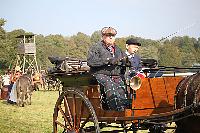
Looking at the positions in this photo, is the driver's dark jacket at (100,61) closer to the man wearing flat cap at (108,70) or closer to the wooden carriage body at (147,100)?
the man wearing flat cap at (108,70)

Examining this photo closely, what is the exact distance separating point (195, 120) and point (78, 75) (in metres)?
2.41

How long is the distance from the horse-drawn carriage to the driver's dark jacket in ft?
0.72

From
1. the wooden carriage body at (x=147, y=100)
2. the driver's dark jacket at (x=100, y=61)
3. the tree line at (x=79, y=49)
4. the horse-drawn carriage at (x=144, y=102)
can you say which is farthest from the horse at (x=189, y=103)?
the tree line at (x=79, y=49)

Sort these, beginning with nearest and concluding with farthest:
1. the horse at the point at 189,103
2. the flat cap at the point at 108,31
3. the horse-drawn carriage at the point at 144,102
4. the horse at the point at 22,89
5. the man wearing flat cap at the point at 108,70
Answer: the horse at the point at 189,103, the horse-drawn carriage at the point at 144,102, the man wearing flat cap at the point at 108,70, the flat cap at the point at 108,31, the horse at the point at 22,89

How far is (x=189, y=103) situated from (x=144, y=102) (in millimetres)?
860

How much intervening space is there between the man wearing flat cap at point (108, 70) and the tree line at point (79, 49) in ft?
156

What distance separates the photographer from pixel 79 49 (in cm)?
10412

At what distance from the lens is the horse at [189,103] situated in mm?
5094

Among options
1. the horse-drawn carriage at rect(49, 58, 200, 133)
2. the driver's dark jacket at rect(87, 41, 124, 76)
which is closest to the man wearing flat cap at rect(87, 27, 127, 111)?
the driver's dark jacket at rect(87, 41, 124, 76)

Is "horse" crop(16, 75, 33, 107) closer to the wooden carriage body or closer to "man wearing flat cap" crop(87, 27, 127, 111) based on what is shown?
"man wearing flat cap" crop(87, 27, 127, 111)

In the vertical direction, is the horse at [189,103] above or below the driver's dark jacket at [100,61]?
below

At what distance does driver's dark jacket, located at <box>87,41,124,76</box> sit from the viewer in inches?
248

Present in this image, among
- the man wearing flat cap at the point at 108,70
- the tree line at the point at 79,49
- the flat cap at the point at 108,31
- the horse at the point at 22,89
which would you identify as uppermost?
the tree line at the point at 79,49

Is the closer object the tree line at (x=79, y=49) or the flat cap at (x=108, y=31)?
the flat cap at (x=108, y=31)
